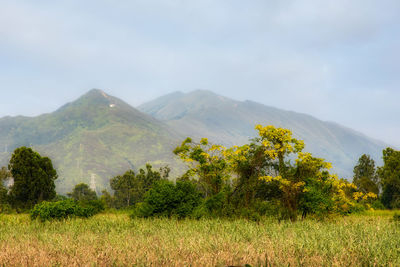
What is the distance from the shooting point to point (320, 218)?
598 inches

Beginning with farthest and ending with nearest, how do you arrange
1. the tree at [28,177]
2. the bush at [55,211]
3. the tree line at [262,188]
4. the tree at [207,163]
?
the tree at [28,177], the tree at [207,163], the bush at [55,211], the tree line at [262,188]

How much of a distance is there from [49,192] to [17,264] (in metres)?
26.4

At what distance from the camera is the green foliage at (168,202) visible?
15633 millimetres

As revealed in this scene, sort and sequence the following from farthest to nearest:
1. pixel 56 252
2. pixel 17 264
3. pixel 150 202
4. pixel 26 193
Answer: pixel 26 193 < pixel 150 202 < pixel 56 252 < pixel 17 264

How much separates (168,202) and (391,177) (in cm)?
2891

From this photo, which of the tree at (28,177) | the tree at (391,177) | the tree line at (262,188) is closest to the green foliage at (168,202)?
the tree line at (262,188)

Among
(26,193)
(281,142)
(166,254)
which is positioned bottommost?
(26,193)

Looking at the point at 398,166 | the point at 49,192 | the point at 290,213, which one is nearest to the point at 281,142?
the point at 290,213

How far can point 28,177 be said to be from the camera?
92.4 feet

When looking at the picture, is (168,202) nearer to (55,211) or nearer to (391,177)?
(55,211)

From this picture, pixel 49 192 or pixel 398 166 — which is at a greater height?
pixel 398 166

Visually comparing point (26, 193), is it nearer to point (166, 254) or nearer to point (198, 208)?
point (198, 208)

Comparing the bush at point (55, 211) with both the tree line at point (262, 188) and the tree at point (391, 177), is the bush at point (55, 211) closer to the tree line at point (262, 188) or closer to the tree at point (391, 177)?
the tree line at point (262, 188)

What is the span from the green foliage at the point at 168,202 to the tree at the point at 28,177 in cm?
1650
